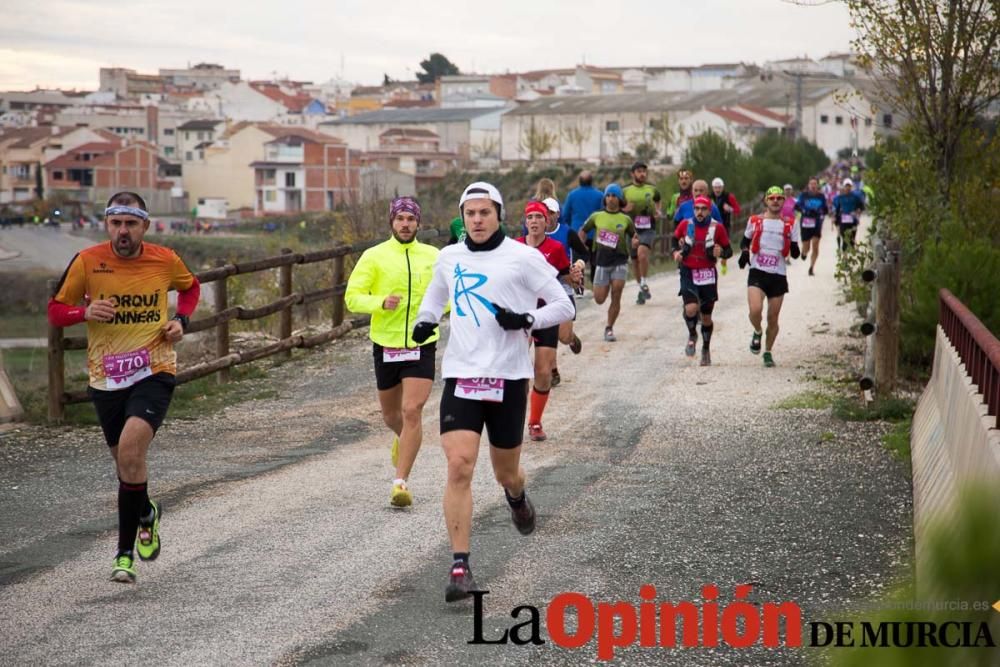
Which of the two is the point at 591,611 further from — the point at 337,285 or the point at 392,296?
the point at 337,285

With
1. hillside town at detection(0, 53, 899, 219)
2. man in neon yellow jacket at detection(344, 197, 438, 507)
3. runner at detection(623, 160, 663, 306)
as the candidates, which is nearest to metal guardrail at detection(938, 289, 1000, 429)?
man in neon yellow jacket at detection(344, 197, 438, 507)

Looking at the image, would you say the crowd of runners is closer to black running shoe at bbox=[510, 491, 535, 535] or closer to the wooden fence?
black running shoe at bbox=[510, 491, 535, 535]

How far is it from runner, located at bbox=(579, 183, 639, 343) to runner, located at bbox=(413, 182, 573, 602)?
9418mm

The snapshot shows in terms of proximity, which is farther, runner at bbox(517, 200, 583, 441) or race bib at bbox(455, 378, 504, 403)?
runner at bbox(517, 200, 583, 441)

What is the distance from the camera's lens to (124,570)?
6.86 meters

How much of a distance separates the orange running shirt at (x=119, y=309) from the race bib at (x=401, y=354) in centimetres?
202

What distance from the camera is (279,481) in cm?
994

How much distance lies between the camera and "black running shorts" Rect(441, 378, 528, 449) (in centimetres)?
666

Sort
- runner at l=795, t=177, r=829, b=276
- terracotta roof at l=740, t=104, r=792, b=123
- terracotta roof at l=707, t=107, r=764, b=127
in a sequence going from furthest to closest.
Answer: terracotta roof at l=740, t=104, r=792, b=123 → terracotta roof at l=707, t=107, r=764, b=127 → runner at l=795, t=177, r=829, b=276

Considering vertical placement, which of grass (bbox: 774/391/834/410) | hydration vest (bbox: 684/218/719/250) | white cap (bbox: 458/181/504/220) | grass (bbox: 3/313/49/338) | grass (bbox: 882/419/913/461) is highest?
white cap (bbox: 458/181/504/220)

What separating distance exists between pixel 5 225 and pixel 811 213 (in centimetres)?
9063

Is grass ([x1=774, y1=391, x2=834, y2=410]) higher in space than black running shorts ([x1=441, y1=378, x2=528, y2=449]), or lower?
lower

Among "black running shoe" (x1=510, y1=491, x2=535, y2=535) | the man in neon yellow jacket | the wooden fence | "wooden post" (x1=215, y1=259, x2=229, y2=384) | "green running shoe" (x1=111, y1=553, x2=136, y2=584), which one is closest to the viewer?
"green running shoe" (x1=111, y1=553, x2=136, y2=584)

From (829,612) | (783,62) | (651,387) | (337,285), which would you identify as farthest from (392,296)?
(783,62)
